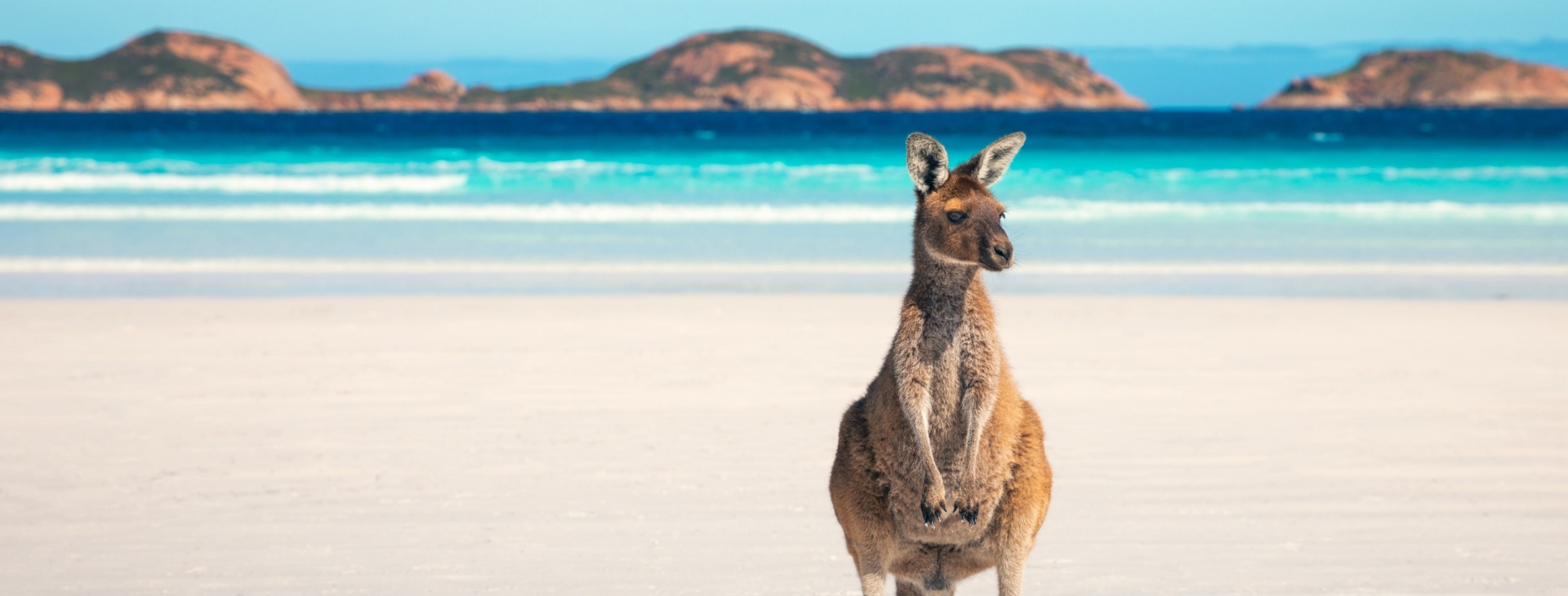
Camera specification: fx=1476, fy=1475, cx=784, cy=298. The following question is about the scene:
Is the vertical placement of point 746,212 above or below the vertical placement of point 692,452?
below

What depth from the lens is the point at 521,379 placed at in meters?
8.62

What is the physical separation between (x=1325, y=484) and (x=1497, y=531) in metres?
→ 0.81

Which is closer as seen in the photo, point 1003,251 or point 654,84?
point 1003,251

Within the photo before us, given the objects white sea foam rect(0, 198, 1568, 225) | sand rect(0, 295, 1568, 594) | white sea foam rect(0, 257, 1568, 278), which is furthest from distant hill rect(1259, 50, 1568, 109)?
sand rect(0, 295, 1568, 594)

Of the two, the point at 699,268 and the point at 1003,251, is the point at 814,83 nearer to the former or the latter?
the point at 699,268

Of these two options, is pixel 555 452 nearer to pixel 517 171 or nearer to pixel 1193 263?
pixel 1193 263

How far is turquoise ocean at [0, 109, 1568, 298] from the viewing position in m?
14.8

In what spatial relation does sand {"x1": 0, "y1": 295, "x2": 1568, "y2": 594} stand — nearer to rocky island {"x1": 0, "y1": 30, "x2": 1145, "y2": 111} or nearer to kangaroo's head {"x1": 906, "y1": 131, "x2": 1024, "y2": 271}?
kangaroo's head {"x1": 906, "y1": 131, "x2": 1024, "y2": 271}

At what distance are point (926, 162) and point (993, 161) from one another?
0.14m

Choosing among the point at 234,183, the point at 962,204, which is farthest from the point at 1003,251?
the point at 234,183

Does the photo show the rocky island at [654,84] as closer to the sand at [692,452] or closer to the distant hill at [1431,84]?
the distant hill at [1431,84]

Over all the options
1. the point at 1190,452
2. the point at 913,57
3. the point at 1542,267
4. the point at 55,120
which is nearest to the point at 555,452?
the point at 1190,452

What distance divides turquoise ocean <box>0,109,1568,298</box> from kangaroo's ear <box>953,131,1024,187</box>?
2476mm

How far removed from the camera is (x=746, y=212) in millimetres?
22906
